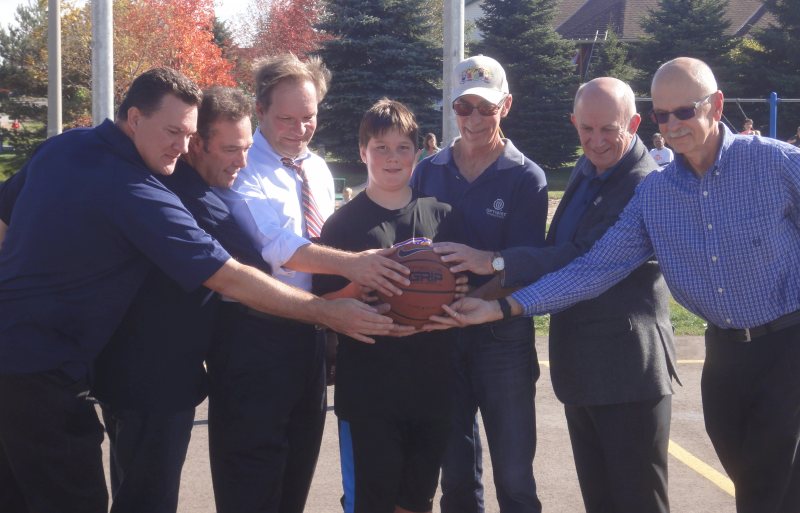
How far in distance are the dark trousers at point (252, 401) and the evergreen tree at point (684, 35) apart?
36878 mm

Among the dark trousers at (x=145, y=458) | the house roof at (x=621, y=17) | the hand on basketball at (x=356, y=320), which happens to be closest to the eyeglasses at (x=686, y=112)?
the hand on basketball at (x=356, y=320)

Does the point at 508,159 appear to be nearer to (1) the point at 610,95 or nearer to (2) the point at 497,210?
(2) the point at 497,210

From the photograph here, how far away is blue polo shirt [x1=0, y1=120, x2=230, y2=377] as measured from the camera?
3.45 m

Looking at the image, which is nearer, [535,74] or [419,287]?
[419,287]

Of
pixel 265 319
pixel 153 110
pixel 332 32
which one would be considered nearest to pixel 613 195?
pixel 265 319

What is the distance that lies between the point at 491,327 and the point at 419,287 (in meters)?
0.60

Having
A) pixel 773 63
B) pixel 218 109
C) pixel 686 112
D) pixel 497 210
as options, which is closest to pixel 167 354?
pixel 218 109

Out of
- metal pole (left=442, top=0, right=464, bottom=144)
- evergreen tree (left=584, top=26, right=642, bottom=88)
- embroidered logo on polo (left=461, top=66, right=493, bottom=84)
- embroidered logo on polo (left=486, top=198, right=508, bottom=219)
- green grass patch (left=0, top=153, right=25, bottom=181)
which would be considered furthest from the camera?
evergreen tree (left=584, top=26, right=642, bottom=88)

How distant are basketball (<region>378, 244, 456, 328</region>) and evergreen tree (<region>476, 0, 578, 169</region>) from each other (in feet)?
107

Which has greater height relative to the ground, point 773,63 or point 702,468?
point 773,63

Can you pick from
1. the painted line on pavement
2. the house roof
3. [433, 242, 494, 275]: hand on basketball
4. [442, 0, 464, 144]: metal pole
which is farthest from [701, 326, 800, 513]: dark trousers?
the house roof

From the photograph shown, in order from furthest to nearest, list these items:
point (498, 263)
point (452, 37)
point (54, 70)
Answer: point (54, 70) → point (452, 37) → point (498, 263)

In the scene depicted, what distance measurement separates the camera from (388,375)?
396cm

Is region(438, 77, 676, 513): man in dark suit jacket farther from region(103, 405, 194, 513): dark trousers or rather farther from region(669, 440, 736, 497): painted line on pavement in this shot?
region(669, 440, 736, 497): painted line on pavement
